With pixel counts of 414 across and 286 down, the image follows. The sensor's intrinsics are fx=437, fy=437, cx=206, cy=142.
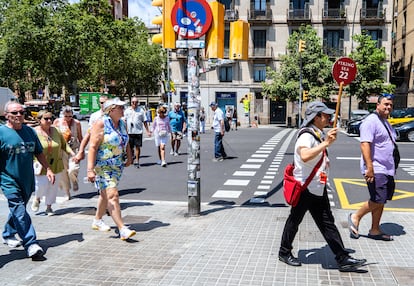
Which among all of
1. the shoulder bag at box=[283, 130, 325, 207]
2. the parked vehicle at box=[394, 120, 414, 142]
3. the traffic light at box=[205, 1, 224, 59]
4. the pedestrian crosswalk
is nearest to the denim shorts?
the shoulder bag at box=[283, 130, 325, 207]

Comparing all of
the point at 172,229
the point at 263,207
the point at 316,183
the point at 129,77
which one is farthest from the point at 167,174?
the point at 129,77

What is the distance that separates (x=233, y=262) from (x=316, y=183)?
1.22m

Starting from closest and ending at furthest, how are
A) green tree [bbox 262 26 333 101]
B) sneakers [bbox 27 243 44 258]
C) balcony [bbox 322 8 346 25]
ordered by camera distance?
sneakers [bbox 27 243 44 258], green tree [bbox 262 26 333 101], balcony [bbox 322 8 346 25]

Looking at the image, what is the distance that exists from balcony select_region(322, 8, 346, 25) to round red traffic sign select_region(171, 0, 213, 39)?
126 ft

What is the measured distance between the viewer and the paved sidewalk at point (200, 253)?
4219 mm

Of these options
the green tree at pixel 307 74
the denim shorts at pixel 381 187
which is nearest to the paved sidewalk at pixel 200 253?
the denim shorts at pixel 381 187

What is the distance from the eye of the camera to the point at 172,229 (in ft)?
19.2

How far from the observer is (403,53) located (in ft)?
143

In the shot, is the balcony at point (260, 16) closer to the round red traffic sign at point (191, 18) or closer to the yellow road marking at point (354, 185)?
the yellow road marking at point (354, 185)

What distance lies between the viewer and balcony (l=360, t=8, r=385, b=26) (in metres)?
41.1

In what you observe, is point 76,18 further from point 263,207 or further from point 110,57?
point 263,207

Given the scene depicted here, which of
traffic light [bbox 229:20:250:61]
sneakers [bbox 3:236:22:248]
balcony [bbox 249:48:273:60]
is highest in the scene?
balcony [bbox 249:48:273:60]

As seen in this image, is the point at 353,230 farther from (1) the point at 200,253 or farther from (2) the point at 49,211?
(2) the point at 49,211

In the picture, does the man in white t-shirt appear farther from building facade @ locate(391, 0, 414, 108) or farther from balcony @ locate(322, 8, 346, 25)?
balcony @ locate(322, 8, 346, 25)
